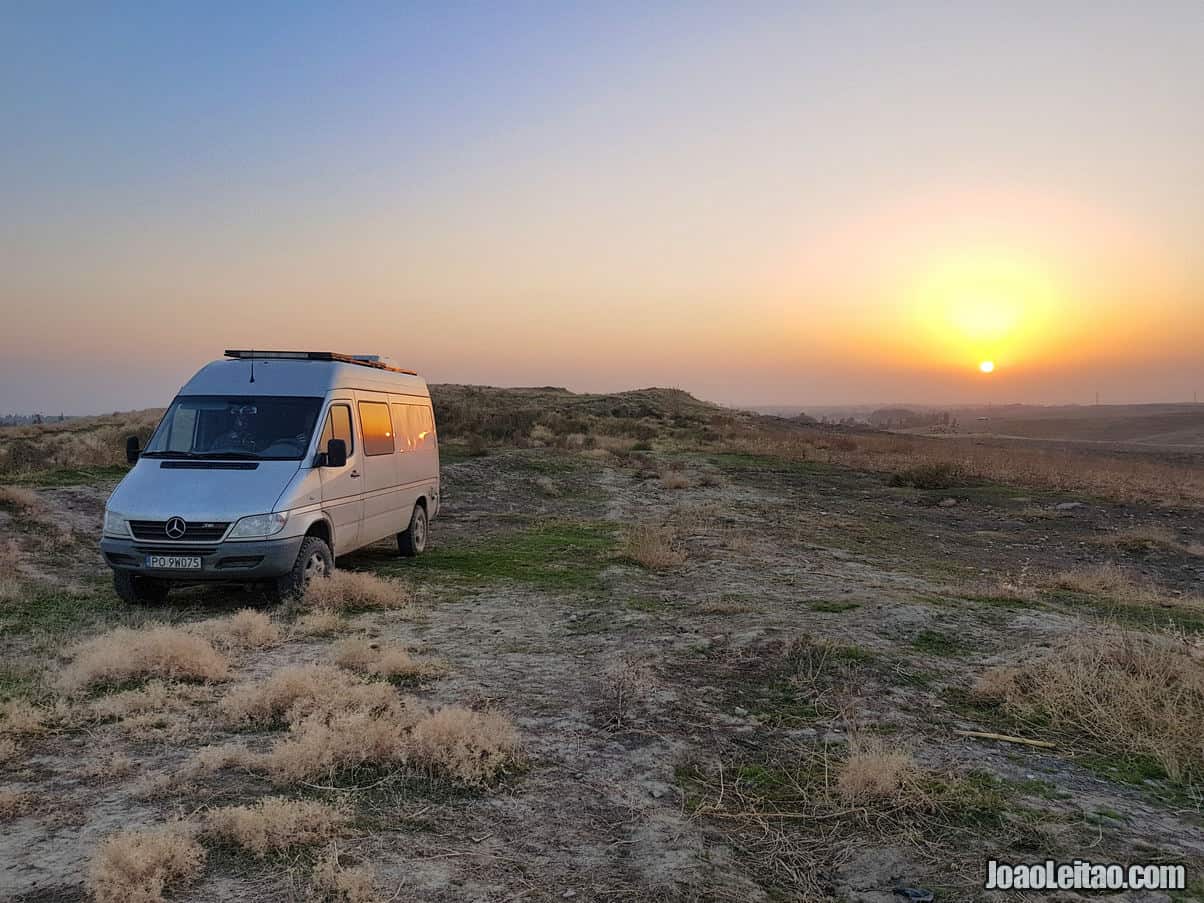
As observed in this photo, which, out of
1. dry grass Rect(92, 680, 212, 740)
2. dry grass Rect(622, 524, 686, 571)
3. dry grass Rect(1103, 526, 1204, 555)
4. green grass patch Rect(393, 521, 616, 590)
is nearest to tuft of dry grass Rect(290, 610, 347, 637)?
dry grass Rect(92, 680, 212, 740)

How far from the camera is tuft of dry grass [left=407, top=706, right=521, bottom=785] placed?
4.29 m

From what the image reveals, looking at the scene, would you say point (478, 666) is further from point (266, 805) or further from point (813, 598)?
point (813, 598)

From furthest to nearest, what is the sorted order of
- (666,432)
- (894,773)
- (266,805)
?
(666,432) → (894,773) → (266,805)

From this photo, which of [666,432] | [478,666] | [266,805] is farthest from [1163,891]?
[666,432]

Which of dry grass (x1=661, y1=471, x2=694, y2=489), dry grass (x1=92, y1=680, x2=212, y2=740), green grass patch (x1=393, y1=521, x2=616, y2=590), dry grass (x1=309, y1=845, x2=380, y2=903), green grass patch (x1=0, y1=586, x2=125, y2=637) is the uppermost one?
dry grass (x1=661, y1=471, x2=694, y2=489)

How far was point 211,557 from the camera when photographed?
25.0ft

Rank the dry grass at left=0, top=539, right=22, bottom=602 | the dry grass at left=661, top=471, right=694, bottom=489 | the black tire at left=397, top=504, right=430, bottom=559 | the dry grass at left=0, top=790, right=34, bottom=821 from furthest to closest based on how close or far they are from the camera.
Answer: the dry grass at left=661, top=471, right=694, bottom=489
the black tire at left=397, top=504, right=430, bottom=559
the dry grass at left=0, top=539, right=22, bottom=602
the dry grass at left=0, top=790, right=34, bottom=821

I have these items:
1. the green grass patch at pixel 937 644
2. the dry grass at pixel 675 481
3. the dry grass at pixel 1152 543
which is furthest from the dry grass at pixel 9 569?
the dry grass at pixel 1152 543

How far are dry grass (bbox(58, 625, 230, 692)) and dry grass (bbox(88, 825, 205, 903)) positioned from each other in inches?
102

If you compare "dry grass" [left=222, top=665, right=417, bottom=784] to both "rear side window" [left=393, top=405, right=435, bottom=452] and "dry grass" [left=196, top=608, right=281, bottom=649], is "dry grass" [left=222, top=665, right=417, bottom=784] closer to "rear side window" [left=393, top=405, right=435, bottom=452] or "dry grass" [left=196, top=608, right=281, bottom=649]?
"dry grass" [left=196, top=608, right=281, bottom=649]

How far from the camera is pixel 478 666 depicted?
6.29 meters

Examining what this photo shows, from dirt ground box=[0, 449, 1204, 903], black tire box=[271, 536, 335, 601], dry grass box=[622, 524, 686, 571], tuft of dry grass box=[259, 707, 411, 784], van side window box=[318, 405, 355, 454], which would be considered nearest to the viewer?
dirt ground box=[0, 449, 1204, 903]

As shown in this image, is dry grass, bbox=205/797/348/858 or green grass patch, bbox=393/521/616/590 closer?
dry grass, bbox=205/797/348/858

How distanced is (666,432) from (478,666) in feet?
101
